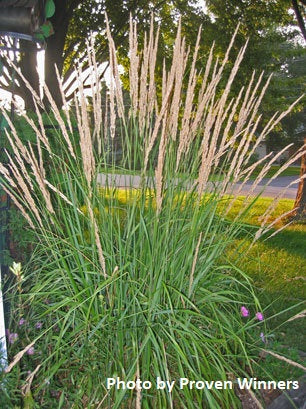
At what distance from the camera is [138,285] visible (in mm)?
1757

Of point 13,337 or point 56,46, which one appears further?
point 56,46

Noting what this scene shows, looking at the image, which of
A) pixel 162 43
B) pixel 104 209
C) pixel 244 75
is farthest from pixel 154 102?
pixel 162 43

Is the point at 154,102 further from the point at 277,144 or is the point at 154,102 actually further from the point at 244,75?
the point at 277,144

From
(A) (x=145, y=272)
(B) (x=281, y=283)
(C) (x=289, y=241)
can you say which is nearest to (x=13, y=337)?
(A) (x=145, y=272)

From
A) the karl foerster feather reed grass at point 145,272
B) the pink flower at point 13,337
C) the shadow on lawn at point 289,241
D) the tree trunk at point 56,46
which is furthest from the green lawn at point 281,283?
the tree trunk at point 56,46

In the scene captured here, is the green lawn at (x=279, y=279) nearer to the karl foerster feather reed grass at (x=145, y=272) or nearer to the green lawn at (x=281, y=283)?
the green lawn at (x=281, y=283)

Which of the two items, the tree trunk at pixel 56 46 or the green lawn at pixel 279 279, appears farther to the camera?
the tree trunk at pixel 56 46

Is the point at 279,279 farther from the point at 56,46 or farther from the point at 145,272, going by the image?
the point at 56,46

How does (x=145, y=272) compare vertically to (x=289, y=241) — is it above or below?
above

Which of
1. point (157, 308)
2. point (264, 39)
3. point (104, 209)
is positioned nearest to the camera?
point (157, 308)

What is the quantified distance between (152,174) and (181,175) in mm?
122

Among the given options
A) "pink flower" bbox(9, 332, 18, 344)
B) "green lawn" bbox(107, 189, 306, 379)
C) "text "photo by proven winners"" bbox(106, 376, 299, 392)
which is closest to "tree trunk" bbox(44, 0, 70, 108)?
"green lawn" bbox(107, 189, 306, 379)

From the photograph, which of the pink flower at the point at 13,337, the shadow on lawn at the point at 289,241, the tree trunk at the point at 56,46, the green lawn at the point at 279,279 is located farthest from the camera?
the tree trunk at the point at 56,46

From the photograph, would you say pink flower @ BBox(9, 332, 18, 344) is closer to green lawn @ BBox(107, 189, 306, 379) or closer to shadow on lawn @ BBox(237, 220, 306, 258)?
green lawn @ BBox(107, 189, 306, 379)
